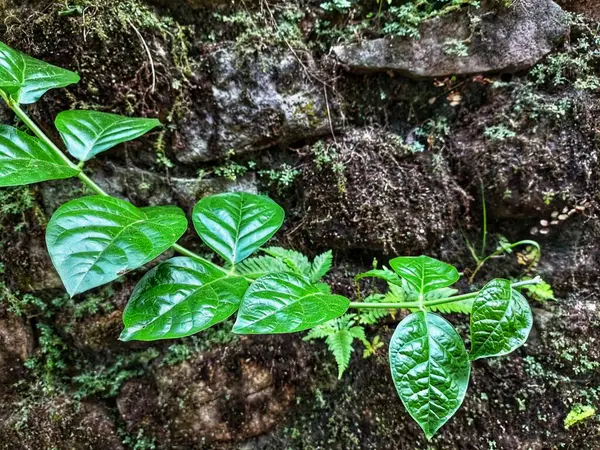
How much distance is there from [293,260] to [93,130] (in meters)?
0.76

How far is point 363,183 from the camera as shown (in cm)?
138

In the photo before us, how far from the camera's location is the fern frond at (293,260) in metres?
1.20

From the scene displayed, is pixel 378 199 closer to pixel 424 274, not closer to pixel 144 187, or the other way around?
pixel 424 274

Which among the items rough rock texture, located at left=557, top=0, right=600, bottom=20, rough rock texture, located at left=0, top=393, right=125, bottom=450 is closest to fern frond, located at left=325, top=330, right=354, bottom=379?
rough rock texture, located at left=0, top=393, right=125, bottom=450

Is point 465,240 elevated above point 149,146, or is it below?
below

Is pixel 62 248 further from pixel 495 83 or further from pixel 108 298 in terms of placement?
pixel 495 83

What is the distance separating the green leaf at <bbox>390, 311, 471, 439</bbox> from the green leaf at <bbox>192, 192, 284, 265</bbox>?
45 centimetres

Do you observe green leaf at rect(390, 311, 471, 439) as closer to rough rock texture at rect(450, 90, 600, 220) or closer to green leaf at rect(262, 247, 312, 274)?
green leaf at rect(262, 247, 312, 274)

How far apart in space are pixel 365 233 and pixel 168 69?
3.19 ft

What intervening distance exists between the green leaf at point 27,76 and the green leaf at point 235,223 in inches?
21.5

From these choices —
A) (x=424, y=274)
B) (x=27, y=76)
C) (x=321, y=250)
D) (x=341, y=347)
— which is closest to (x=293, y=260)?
(x=321, y=250)

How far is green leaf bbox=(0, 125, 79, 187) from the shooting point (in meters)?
0.82

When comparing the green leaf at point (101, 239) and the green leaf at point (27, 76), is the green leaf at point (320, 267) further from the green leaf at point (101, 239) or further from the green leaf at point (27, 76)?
the green leaf at point (27, 76)

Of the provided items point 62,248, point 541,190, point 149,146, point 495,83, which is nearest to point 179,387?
point 62,248
